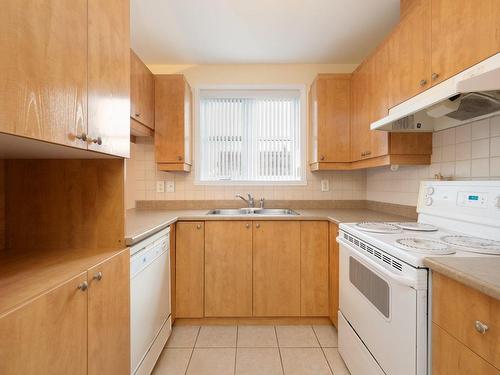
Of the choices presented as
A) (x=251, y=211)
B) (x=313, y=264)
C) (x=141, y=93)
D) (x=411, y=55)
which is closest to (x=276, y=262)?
(x=313, y=264)

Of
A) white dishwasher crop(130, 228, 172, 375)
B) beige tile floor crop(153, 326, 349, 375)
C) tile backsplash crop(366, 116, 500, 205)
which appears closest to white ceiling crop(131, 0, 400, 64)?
tile backsplash crop(366, 116, 500, 205)

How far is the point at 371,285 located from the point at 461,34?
3.96ft

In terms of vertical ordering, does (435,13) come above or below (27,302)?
above

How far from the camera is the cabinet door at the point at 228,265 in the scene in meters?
2.08

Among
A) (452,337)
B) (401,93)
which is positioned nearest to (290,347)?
(452,337)

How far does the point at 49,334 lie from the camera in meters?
0.73

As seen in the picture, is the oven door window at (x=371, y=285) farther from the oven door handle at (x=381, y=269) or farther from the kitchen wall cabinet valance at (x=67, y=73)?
the kitchen wall cabinet valance at (x=67, y=73)

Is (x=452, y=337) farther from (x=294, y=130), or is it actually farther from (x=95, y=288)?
(x=294, y=130)

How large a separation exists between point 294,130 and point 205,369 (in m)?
2.23

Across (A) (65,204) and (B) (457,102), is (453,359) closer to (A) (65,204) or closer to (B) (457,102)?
(B) (457,102)

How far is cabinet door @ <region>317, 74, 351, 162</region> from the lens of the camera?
235 centimetres

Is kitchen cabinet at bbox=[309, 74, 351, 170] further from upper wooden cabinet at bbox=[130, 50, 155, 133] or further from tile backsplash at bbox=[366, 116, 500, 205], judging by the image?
upper wooden cabinet at bbox=[130, 50, 155, 133]

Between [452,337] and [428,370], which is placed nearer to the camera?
[452,337]

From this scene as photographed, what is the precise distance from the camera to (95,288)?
38.0 inches
